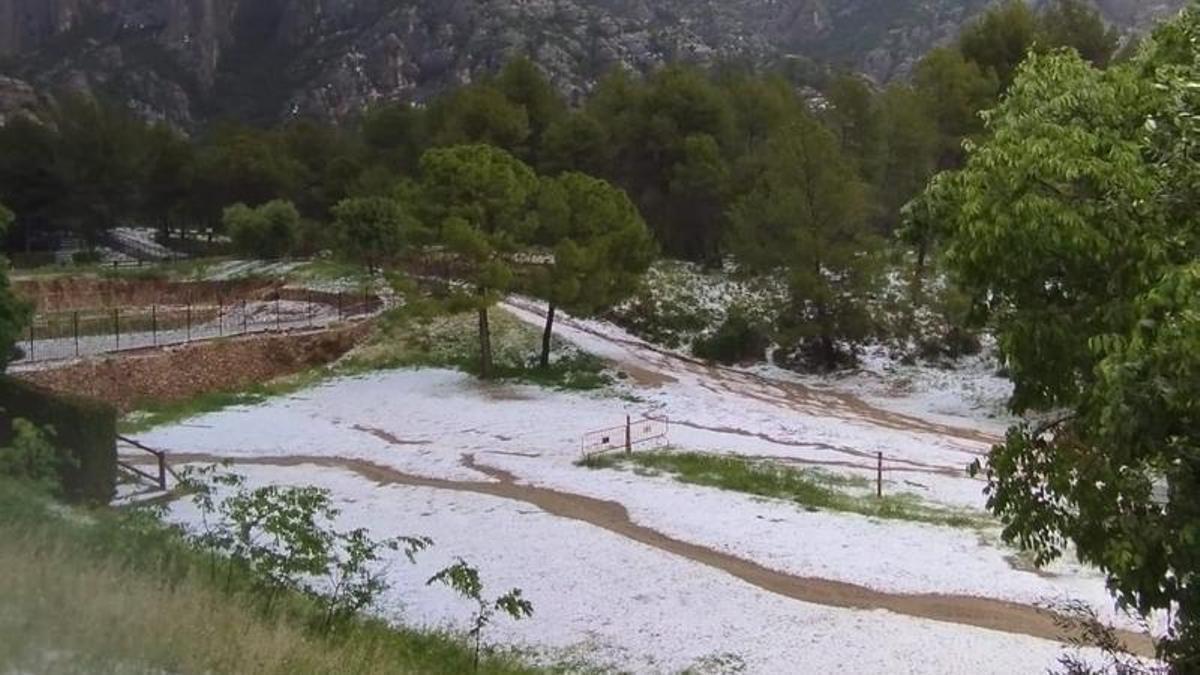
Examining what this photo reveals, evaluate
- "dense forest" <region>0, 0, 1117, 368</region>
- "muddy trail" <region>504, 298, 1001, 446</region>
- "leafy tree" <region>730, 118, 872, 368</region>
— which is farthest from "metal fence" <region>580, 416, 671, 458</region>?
"leafy tree" <region>730, 118, 872, 368</region>

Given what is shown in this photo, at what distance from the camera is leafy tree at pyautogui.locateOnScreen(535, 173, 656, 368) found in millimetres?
39781

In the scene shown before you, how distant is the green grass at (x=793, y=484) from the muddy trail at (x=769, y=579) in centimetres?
293

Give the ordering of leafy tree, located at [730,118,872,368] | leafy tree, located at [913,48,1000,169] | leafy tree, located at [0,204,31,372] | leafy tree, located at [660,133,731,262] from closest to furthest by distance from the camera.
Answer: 1. leafy tree, located at [0,204,31,372]
2. leafy tree, located at [730,118,872,368]
3. leafy tree, located at [913,48,1000,169]
4. leafy tree, located at [660,133,731,262]

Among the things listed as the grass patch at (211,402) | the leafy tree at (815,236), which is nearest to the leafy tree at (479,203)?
the grass patch at (211,402)

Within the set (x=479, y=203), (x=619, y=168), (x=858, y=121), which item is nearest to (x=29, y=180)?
(x=619, y=168)

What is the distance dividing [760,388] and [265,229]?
115 ft

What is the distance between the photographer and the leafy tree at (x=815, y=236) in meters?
44.9

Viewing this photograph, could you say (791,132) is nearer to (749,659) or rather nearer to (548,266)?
(548,266)

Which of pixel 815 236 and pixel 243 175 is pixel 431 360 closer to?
pixel 815 236

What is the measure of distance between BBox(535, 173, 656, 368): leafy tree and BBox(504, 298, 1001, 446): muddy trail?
357 cm

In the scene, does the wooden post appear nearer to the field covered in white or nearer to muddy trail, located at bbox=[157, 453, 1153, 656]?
the field covered in white

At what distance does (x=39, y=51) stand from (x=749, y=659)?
186304 millimetres

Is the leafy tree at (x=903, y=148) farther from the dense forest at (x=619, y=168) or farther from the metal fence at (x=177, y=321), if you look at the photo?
the metal fence at (x=177, y=321)

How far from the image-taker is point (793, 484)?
87.4 ft
